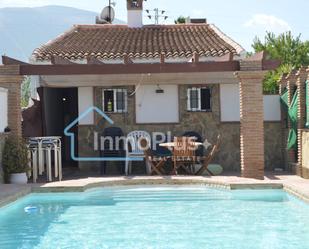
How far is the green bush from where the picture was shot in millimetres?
14242

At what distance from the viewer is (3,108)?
47.6 ft

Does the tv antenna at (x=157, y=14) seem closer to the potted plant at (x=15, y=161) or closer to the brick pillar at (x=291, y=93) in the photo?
the brick pillar at (x=291, y=93)

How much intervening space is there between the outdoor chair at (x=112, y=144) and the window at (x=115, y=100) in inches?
35.3

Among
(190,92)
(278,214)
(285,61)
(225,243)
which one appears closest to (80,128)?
(190,92)

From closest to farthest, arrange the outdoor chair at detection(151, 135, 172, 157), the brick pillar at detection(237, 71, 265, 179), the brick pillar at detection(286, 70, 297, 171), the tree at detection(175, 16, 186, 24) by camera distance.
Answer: the brick pillar at detection(237, 71, 265, 179) < the brick pillar at detection(286, 70, 297, 171) < the outdoor chair at detection(151, 135, 172, 157) < the tree at detection(175, 16, 186, 24)

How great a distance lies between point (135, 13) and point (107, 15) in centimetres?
384

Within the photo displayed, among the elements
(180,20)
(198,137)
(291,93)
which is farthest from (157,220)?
(180,20)

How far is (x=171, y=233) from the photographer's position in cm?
909

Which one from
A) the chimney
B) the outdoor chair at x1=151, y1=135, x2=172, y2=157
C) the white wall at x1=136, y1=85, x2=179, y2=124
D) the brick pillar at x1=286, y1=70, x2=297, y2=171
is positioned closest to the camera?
the brick pillar at x1=286, y1=70, x2=297, y2=171

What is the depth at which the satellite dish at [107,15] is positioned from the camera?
2570 cm

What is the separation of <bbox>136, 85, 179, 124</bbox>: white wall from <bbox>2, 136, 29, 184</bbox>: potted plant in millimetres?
5071

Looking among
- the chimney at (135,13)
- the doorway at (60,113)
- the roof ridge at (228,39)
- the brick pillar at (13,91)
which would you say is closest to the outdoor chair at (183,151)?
the roof ridge at (228,39)

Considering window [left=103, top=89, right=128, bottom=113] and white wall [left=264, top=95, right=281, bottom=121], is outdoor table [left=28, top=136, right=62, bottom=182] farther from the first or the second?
white wall [left=264, top=95, right=281, bottom=121]

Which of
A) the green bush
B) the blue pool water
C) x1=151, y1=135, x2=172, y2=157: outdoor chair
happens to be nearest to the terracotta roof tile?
x1=151, y1=135, x2=172, y2=157: outdoor chair
